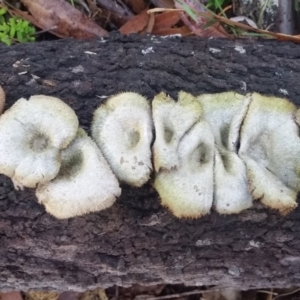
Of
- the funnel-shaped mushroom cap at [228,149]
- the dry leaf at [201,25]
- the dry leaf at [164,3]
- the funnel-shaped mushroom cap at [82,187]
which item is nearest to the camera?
the funnel-shaped mushroom cap at [82,187]

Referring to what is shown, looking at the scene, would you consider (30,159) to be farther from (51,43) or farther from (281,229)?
(281,229)

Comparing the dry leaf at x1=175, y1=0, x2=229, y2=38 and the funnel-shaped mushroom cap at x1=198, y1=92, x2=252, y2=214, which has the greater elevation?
the dry leaf at x1=175, y1=0, x2=229, y2=38

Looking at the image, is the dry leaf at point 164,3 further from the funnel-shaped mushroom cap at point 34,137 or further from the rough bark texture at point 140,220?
the funnel-shaped mushroom cap at point 34,137

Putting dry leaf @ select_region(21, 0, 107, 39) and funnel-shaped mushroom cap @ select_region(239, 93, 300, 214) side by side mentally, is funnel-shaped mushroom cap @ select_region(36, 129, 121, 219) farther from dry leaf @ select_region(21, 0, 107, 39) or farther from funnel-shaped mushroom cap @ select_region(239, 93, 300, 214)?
dry leaf @ select_region(21, 0, 107, 39)

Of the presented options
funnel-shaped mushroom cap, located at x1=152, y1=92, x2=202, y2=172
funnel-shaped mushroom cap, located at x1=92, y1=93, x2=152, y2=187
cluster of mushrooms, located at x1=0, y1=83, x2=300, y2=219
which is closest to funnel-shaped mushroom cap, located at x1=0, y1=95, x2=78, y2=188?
cluster of mushrooms, located at x1=0, y1=83, x2=300, y2=219

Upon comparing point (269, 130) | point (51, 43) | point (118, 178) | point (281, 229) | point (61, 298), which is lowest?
point (61, 298)

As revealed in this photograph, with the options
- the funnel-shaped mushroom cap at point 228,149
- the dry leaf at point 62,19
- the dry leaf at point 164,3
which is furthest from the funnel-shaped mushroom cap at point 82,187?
the dry leaf at point 164,3

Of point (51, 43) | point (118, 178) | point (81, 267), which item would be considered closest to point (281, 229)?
point (118, 178)
